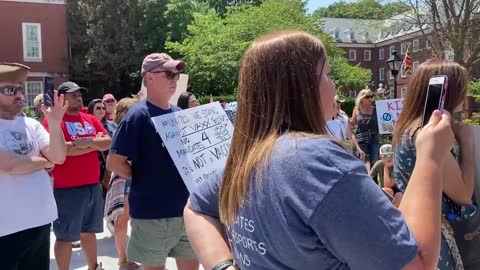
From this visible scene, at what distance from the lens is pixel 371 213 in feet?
3.87

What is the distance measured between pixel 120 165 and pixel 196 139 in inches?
22.2

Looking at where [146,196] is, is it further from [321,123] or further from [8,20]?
[8,20]

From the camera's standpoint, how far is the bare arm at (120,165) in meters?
3.50

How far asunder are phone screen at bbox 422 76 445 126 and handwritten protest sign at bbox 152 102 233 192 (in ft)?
6.11

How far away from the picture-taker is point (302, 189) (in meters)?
1.23

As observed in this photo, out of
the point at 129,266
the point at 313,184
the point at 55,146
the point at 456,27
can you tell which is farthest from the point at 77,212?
the point at 456,27

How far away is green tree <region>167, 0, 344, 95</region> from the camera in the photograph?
33406mm

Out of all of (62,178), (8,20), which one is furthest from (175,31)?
(62,178)

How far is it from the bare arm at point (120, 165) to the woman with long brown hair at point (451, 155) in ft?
6.19

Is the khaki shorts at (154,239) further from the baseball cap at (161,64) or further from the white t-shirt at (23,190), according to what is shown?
the baseball cap at (161,64)

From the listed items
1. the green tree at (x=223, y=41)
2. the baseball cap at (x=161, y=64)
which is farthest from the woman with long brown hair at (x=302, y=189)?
the green tree at (x=223, y=41)

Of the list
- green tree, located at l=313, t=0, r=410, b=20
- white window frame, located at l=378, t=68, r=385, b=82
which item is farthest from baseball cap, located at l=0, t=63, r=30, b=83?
white window frame, located at l=378, t=68, r=385, b=82

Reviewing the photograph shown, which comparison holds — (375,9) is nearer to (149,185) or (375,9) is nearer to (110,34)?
(149,185)

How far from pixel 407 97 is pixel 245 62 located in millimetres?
1230
